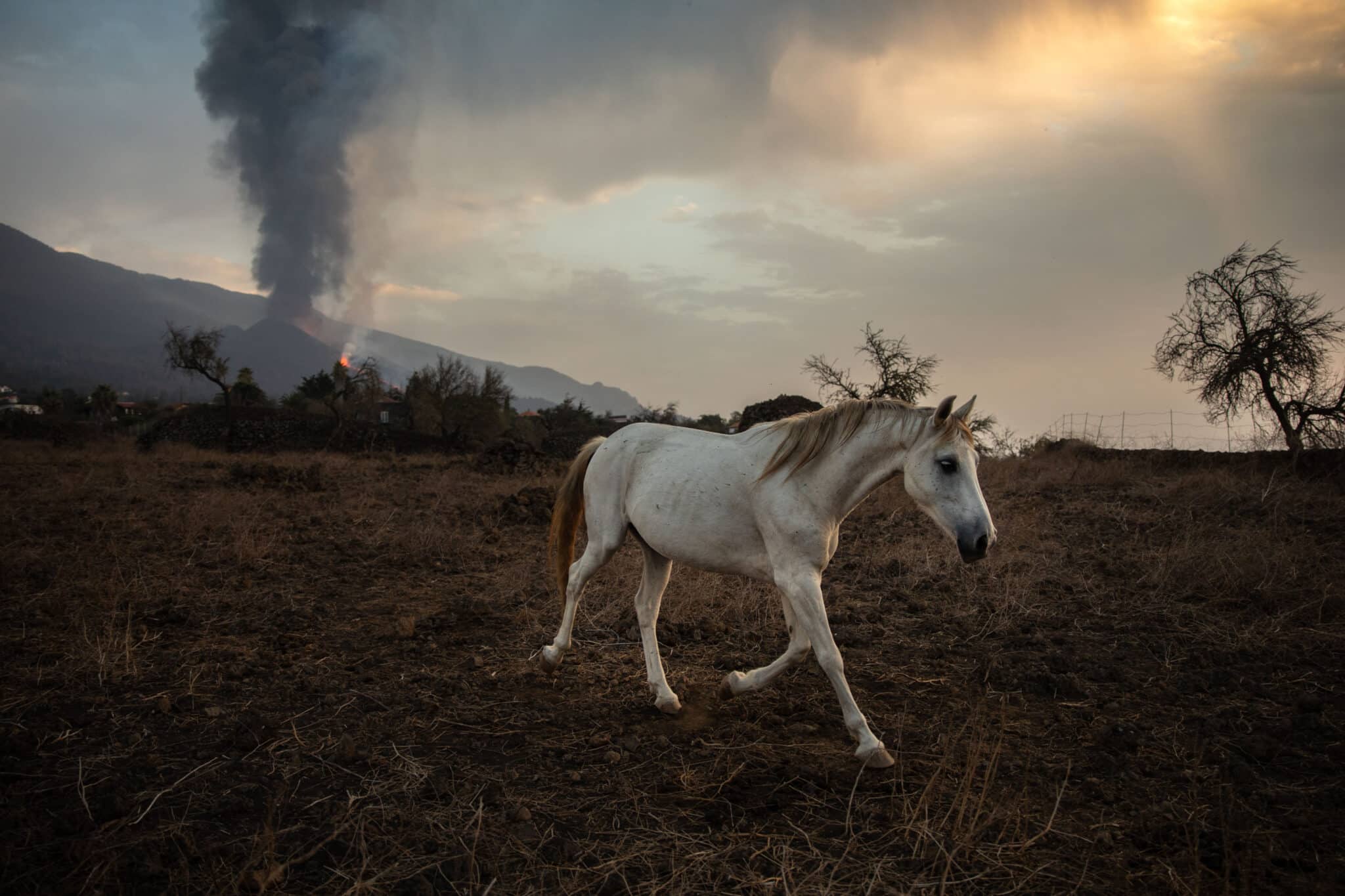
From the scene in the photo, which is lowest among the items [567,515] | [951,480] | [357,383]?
[567,515]

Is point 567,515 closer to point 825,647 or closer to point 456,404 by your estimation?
point 825,647

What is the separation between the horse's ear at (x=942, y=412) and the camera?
10.4ft

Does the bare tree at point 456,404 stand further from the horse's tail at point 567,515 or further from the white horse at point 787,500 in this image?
the white horse at point 787,500

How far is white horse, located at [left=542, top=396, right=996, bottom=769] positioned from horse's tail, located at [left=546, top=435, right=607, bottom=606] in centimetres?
43

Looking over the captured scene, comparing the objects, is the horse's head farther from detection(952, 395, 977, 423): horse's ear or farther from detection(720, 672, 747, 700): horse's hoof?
detection(720, 672, 747, 700): horse's hoof

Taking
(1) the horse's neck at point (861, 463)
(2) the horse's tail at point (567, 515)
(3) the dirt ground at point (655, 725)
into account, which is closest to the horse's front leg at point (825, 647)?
(3) the dirt ground at point (655, 725)

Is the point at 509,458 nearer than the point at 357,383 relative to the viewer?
Yes

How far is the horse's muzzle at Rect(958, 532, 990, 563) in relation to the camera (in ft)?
10.2

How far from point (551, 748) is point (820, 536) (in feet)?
5.55

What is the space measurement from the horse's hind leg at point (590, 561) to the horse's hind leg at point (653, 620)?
0.25 m

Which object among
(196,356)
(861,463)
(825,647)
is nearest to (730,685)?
(825,647)

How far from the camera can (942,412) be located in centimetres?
323

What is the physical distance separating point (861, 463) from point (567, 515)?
7.10 ft

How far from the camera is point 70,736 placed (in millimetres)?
3170
